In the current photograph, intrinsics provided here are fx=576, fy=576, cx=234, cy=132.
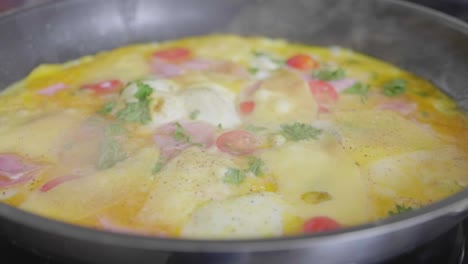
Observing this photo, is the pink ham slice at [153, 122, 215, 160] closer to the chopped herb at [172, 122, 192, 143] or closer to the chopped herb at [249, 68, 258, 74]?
the chopped herb at [172, 122, 192, 143]

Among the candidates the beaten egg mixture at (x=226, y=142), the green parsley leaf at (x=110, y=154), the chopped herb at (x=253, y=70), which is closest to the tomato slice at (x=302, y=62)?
the beaten egg mixture at (x=226, y=142)

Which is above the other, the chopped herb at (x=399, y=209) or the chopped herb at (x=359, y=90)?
the chopped herb at (x=359, y=90)

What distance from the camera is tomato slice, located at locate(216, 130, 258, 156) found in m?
2.19

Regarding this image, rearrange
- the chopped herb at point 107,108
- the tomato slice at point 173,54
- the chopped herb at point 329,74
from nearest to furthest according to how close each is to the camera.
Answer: the chopped herb at point 107,108 → the chopped herb at point 329,74 → the tomato slice at point 173,54

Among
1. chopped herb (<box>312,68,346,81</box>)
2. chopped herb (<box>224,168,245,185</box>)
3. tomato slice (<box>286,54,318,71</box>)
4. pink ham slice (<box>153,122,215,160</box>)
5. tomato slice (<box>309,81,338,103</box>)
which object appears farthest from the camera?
tomato slice (<box>286,54,318,71</box>)

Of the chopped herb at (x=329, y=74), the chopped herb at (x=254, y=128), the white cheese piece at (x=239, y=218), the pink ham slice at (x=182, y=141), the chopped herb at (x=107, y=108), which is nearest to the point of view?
the white cheese piece at (x=239, y=218)

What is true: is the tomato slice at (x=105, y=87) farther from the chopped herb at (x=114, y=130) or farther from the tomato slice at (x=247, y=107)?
the tomato slice at (x=247, y=107)

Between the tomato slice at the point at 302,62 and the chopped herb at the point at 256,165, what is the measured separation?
92 centimetres

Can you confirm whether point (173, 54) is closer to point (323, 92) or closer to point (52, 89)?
point (52, 89)

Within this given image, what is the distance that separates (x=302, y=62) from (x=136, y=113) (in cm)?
95

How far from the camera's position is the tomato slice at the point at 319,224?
1.75 metres

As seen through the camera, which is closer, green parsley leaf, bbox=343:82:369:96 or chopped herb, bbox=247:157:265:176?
chopped herb, bbox=247:157:265:176

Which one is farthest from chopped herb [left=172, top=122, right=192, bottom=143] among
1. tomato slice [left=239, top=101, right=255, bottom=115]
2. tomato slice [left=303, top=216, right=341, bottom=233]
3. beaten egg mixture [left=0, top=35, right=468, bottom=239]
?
tomato slice [left=303, top=216, right=341, bottom=233]

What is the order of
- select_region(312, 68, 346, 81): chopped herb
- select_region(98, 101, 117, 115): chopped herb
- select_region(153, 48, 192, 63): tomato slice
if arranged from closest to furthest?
select_region(98, 101, 117, 115): chopped herb, select_region(312, 68, 346, 81): chopped herb, select_region(153, 48, 192, 63): tomato slice
